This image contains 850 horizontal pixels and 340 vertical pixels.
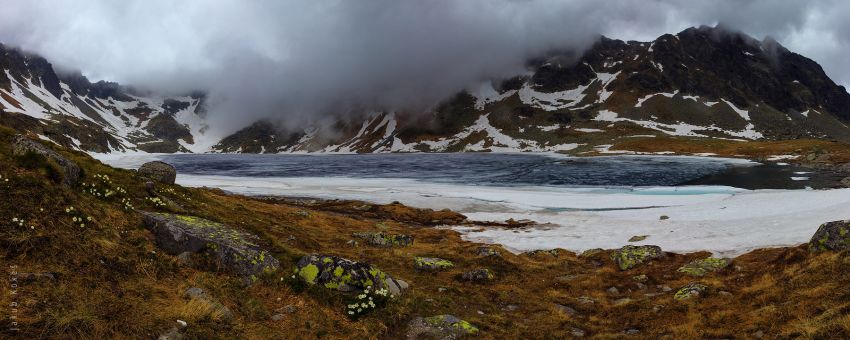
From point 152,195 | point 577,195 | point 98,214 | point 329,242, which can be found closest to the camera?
point 98,214

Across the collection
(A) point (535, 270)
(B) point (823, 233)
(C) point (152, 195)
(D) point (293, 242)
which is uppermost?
(C) point (152, 195)

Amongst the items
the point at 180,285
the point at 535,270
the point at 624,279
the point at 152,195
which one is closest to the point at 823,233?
the point at 624,279

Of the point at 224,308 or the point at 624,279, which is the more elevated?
the point at 224,308

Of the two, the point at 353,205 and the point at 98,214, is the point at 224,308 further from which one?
the point at 353,205

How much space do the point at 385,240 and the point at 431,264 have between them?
260 inches

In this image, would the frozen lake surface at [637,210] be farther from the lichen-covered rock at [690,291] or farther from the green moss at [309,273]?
the green moss at [309,273]

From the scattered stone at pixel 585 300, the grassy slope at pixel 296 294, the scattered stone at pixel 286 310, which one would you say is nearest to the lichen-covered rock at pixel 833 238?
the grassy slope at pixel 296 294

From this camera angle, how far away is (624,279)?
1827cm

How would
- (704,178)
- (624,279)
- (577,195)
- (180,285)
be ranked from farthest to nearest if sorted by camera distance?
(704,178) → (577,195) → (624,279) → (180,285)

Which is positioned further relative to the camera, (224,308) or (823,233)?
(823,233)

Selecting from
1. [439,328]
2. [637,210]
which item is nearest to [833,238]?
[439,328]

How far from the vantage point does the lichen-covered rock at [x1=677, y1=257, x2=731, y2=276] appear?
17944 mm

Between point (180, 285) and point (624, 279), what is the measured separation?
1679 cm

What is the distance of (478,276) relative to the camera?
17344 mm
